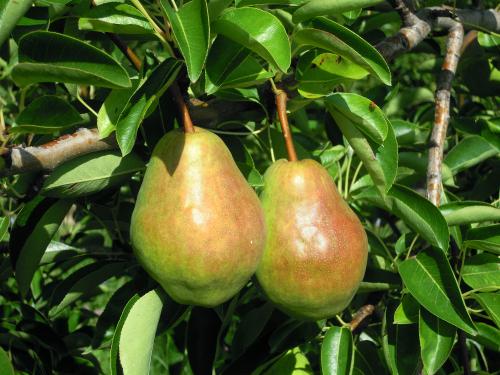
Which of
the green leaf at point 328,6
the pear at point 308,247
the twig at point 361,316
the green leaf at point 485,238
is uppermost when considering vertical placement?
the green leaf at point 328,6

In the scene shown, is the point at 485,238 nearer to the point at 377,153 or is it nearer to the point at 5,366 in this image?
the point at 377,153

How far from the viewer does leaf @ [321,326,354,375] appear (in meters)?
1.16

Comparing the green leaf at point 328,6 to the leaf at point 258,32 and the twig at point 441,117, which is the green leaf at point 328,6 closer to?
the leaf at point 258,32

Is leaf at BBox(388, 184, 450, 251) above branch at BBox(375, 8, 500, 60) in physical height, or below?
below

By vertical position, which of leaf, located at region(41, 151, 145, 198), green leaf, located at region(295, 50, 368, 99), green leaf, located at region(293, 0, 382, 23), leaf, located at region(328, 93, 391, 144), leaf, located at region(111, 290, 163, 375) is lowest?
leaf, located at region(111, 290, 163, 375)

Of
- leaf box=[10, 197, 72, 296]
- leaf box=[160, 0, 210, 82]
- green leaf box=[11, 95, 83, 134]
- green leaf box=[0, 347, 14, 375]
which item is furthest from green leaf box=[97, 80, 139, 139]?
green leaf box=[0, 347, 14, 375]

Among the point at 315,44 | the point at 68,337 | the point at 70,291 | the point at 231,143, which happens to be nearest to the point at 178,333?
the point at 68,337

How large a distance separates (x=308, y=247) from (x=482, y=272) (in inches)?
16.9

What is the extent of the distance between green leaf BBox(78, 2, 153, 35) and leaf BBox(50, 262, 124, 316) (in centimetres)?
57

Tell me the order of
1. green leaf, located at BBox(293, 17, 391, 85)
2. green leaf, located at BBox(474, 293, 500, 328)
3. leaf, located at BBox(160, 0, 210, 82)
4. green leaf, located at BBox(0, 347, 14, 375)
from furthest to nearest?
green leaf, located at BBox(474, 293, 500, 328)
green leaf, located at BBox(0, 347, 14, 375)
green leaf, located at BBox(293, 17, 391, 85)
leaf, located at BBox(160, 0, 210, 82)

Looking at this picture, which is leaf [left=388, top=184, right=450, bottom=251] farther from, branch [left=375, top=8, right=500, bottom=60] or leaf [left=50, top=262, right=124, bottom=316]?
leaf [left=50, top=262, right=124, bottom=316]

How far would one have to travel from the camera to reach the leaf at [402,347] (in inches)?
48.4

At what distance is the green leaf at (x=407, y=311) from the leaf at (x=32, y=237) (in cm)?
58

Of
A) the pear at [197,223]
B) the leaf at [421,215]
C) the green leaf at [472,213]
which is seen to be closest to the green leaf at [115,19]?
the pear at [197,223]
